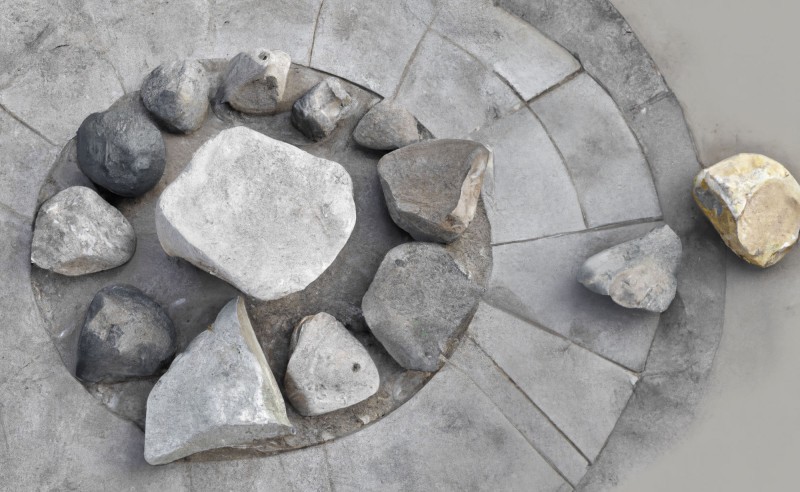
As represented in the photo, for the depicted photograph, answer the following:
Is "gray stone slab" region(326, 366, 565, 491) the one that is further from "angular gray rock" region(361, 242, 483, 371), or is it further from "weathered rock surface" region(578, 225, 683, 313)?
"weathered rock surface" region(578, 225, 683, 313)

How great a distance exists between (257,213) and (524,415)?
2104 mm

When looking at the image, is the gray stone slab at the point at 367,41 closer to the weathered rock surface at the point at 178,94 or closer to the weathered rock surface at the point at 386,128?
the weathered rock surface at the point at 386,128

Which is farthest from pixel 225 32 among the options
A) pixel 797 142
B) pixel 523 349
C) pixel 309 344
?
pixel 797 142

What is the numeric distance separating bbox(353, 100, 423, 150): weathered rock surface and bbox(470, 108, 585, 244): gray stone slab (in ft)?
1.56

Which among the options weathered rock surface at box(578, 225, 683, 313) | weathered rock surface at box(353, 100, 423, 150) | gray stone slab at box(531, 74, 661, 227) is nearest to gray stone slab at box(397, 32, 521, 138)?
weathered rock surface at box(353, 100, 423, 150)

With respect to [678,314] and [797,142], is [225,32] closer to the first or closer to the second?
[678,314]

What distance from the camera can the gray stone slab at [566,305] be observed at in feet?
15.8

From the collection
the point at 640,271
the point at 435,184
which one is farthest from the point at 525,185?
the point at 640,271

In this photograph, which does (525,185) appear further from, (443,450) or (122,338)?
(122,338)

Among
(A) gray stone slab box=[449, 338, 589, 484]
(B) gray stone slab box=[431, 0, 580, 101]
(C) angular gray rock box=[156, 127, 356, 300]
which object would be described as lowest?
(A) gray stone slab box=[449, 338, 589, 484]

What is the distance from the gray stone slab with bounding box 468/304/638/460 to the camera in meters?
4.73

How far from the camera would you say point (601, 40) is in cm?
515

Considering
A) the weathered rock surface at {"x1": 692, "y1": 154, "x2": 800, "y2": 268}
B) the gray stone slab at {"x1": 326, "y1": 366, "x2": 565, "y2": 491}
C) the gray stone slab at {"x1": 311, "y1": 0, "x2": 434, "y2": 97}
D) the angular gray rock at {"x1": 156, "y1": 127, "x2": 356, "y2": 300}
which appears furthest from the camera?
the gray stone slab at {"x1": 311, "y1": 0, "x2": 434, "y2": 97}

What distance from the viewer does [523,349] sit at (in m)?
4.77
